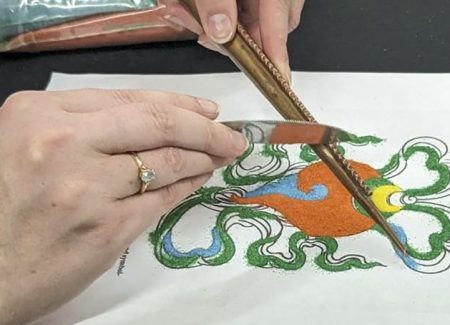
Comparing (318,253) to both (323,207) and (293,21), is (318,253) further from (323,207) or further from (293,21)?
(293,21)

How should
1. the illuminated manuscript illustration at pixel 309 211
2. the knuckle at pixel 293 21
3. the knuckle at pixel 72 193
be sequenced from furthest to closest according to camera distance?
the knuckle at pixel 293 21 → the illuminated manuscript illustration at pixel 309 211 → the knuckle at pixel 72 193

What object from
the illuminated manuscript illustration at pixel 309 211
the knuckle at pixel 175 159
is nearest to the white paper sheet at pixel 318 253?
the illuminated manuscript illustration at pixel 309 211

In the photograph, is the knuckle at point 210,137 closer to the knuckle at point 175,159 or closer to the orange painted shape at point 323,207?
the knuckle at point 175,159

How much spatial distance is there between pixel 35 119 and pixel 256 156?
0.79 feet

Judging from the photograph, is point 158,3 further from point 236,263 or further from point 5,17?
point 236,263

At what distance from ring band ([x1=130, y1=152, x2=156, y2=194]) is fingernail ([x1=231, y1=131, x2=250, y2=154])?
7 centimetres

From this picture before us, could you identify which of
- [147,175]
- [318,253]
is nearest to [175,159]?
[147,175]

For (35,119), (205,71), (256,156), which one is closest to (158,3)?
(205,71)

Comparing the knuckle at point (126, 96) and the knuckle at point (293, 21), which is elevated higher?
the knuckle at point (126, 96)

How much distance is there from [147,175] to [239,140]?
0.27 feet

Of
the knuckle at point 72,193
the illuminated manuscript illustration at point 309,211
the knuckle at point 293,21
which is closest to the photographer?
the knuckle at point 72,193

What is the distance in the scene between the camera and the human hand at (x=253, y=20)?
25.1 inches

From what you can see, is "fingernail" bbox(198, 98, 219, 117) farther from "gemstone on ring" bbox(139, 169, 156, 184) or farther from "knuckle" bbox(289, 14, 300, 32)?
"knuckle" bbox(289, 14, 300, 32)

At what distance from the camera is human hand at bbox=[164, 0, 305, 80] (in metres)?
0.64
